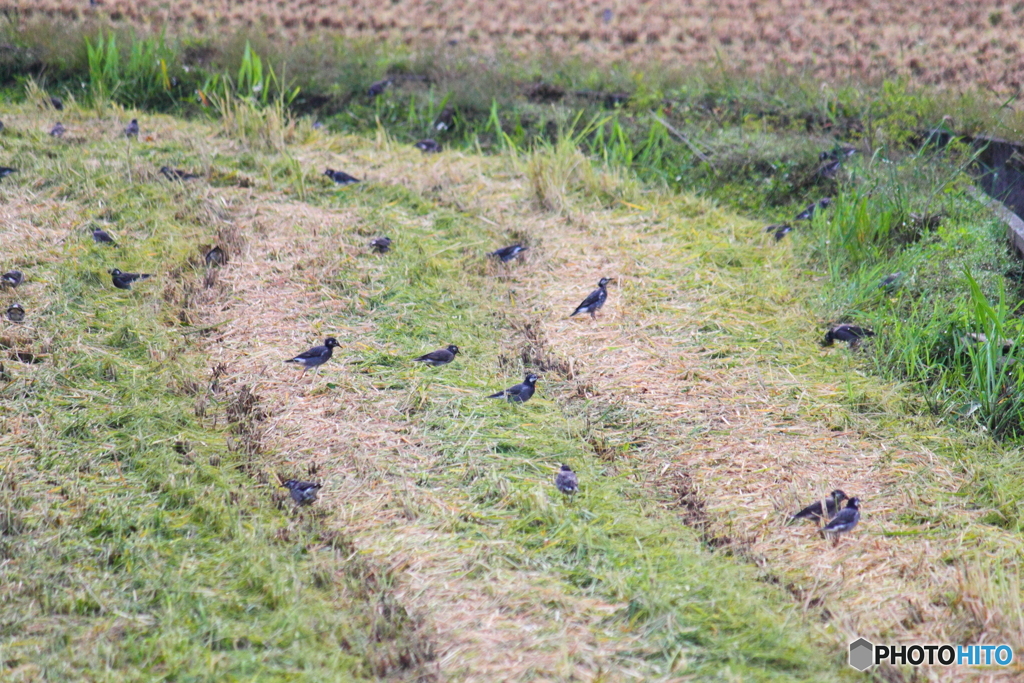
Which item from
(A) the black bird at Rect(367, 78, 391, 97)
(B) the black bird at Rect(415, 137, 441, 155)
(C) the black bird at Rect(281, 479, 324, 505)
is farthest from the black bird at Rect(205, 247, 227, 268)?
(A) the black bird at Rect(367, 78, 391, 97)

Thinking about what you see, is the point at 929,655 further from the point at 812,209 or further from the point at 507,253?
the point at 812,209

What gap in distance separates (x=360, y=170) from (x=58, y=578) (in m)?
5.53

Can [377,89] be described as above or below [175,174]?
above

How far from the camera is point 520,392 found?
191 inches

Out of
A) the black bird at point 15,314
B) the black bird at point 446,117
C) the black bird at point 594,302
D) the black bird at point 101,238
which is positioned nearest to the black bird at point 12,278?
the black bird at point 15,314

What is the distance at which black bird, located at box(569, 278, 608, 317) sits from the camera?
5.88 meters

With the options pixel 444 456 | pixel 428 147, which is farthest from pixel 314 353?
pixel 428 147

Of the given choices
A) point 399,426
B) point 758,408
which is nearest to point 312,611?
point 399,426

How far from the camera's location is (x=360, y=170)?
27.0 ft

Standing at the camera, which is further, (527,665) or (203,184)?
(203,184)

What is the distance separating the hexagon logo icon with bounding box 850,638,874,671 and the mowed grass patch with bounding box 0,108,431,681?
1624mm

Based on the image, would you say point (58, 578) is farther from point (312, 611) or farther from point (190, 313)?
point (190, 313)

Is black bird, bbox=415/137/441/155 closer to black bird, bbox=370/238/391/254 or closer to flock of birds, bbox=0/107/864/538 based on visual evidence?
flock of birds, bbox=0/107/864/538

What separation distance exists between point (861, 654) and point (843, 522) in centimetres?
81
